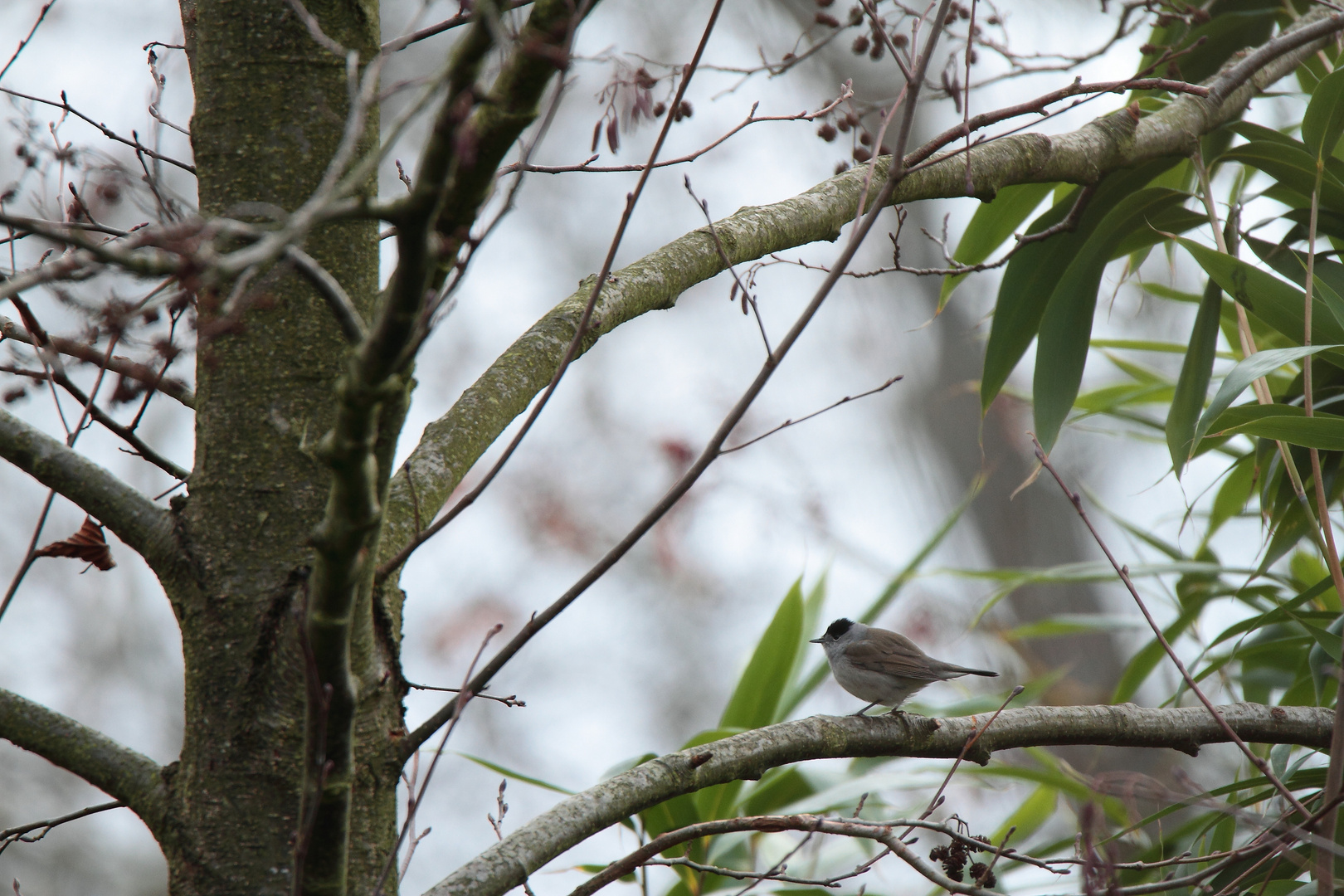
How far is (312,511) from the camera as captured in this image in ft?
4.15

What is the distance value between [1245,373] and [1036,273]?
780 millimetres

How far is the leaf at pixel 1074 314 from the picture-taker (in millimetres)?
2314

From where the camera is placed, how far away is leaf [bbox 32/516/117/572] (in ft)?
4.13

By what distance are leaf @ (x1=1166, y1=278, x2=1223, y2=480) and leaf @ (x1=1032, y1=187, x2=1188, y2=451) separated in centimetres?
22

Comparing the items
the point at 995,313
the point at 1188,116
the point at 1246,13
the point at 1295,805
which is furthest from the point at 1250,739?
the point at 1246,13

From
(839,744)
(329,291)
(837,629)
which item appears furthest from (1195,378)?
(329,291)

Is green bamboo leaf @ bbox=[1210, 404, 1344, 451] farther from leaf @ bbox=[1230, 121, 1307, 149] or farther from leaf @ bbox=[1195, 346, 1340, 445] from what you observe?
leaf @ bbox=[1230, 121, 1307, 149]

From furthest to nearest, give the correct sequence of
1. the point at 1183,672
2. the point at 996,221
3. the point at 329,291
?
the point at 996,221, the point at 1183,672, the point at 329,291

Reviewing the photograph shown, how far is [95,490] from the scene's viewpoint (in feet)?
3.95

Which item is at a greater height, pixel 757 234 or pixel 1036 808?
pixel 757 234

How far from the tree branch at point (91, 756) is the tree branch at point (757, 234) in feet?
1.24

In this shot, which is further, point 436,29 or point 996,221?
point 996,221

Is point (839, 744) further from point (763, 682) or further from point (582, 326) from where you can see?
point (763, 682)

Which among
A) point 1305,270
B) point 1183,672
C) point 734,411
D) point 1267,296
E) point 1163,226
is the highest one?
point 1163,226
